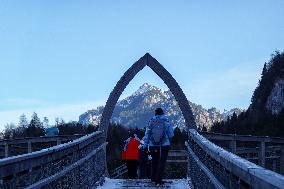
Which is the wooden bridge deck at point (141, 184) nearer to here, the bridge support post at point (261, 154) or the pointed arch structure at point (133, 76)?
the pointed arch structure at point (133, 76)

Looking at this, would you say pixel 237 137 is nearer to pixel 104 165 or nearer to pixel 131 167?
pixel 131 167

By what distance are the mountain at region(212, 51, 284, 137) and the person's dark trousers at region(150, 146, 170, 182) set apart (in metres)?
71.0

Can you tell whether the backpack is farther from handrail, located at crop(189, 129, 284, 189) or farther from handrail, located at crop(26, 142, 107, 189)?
handrail, located at crop(189, 129, 284, 189)

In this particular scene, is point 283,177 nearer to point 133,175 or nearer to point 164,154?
point 164,154

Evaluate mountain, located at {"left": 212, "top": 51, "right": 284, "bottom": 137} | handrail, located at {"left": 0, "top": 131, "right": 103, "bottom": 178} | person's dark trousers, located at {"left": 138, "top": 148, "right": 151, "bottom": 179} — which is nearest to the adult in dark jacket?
handrail, located at {"left": 0, "top": 131, "right": 103, "bottom": 178}

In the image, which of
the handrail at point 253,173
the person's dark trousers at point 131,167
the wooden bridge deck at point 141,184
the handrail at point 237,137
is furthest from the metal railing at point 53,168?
the handrail at point 237,137

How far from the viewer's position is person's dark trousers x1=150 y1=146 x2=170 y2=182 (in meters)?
11.4

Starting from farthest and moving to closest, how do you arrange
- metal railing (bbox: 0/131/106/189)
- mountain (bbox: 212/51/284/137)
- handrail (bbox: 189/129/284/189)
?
1. mountain (bbox: 212/51/284/137)
2. metal railing (bbox: 0/131/106/189)
3. handrail (bbox: 189/129/284/189)

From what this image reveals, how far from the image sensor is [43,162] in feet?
18.3

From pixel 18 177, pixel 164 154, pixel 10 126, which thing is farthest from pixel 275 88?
pixel 18 177

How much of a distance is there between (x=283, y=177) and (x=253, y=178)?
520 mm

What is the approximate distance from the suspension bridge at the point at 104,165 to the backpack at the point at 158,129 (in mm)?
696

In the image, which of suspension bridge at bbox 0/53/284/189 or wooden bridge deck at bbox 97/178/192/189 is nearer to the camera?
suspension bridge at bbox 0/53/284/189

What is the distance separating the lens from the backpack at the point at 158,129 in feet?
36.9
